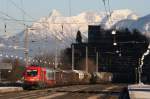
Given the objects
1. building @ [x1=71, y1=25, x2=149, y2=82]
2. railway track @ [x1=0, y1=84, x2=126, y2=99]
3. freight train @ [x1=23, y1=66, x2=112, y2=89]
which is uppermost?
building @ [x1=71, y1=25, x2=149, y2=82]

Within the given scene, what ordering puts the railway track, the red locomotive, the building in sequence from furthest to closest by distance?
the building < the red locomotive < the railway track

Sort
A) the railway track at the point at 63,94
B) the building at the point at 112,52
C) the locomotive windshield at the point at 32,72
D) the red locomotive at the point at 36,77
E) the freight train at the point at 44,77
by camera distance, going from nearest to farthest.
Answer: the railway track at the point at 63,94 → the red locomotive at the point at 36,77 → the freight train at the point at 44,77 → the locomotive windshield at the point at 32,72 → the building at the point at 112,52

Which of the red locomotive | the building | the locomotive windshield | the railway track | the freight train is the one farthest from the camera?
the building

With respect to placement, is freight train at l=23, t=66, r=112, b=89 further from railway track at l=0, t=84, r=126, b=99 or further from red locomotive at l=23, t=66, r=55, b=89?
railway track at l=0, t=84, r=126, b=99

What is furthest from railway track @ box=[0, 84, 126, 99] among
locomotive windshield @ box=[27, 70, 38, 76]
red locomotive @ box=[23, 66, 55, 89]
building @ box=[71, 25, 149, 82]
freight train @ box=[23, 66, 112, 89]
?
building @ box=[71, 25, 149, 82]

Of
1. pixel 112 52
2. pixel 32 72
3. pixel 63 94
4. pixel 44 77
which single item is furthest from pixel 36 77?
pixel 112 52

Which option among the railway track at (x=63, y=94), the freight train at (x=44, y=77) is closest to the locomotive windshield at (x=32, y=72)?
the freight train at (x=44, y=77)

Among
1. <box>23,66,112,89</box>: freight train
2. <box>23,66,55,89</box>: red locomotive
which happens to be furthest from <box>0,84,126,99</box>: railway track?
<box>23,66,112,89</box>: freight train

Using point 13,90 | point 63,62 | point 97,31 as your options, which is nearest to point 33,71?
point 13,90

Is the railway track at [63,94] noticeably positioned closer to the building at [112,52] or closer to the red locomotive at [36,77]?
the red locomotive at [36,77]

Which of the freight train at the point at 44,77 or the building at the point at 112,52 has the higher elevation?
the building at the point at 112,52

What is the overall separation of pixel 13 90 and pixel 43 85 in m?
13.8

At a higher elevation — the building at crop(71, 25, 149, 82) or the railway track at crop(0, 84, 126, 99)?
the building at crop(71, 25, 149, 82)

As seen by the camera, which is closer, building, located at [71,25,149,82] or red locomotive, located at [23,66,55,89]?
red locomotive, located at [23,66,55,89]
